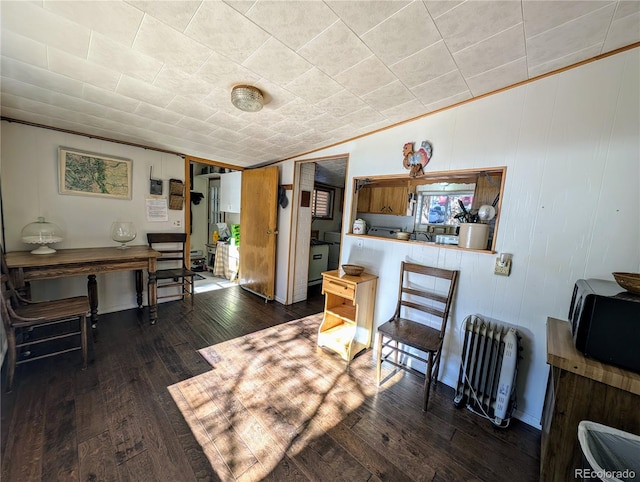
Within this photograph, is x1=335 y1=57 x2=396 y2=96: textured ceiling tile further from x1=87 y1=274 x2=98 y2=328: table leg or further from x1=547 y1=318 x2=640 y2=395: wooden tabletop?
x1=87 y1=274 x2=98 y2=328: table leg

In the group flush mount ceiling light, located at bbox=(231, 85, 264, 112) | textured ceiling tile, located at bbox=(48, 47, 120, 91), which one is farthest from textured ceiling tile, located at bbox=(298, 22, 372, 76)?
textured ceiling tile, located at bbox=(48, 47, 120, 91)

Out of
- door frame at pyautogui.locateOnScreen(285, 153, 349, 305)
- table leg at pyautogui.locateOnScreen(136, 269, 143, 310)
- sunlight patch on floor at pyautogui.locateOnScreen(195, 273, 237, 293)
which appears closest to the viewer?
table leg at pyautogui.locateOnScreen(136, 269, 143, 310)

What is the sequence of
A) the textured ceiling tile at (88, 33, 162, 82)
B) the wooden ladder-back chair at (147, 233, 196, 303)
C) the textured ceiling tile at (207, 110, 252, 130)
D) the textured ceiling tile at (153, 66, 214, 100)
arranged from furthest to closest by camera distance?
the wooden ladder-back chair at (147, 233, 196, 303)
the textured ceiling tile at (207, 110, 252, 130)
the textured ceiling tile at (153, 66, 214, 100)
the textured ceiling tile at (88, 33, 162, 82)

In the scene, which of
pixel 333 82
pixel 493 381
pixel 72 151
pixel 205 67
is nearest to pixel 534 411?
pixel 493 381

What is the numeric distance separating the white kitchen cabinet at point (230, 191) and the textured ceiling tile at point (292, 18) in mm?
3747

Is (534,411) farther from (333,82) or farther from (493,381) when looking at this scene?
(333,82)

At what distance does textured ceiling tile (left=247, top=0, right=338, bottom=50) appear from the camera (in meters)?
1.07

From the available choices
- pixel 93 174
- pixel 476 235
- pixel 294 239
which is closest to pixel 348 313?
pixel 476 235

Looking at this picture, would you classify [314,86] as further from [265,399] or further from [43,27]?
[265,399]

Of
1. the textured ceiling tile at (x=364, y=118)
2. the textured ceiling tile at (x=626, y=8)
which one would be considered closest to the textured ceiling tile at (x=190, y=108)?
the textured ceiling tile at (x=364, y=118)

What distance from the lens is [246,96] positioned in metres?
1.70

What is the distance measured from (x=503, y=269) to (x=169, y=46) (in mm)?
2540

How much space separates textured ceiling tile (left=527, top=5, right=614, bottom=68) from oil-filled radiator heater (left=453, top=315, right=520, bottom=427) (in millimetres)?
1702

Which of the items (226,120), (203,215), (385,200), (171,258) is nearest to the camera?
(226,120)
